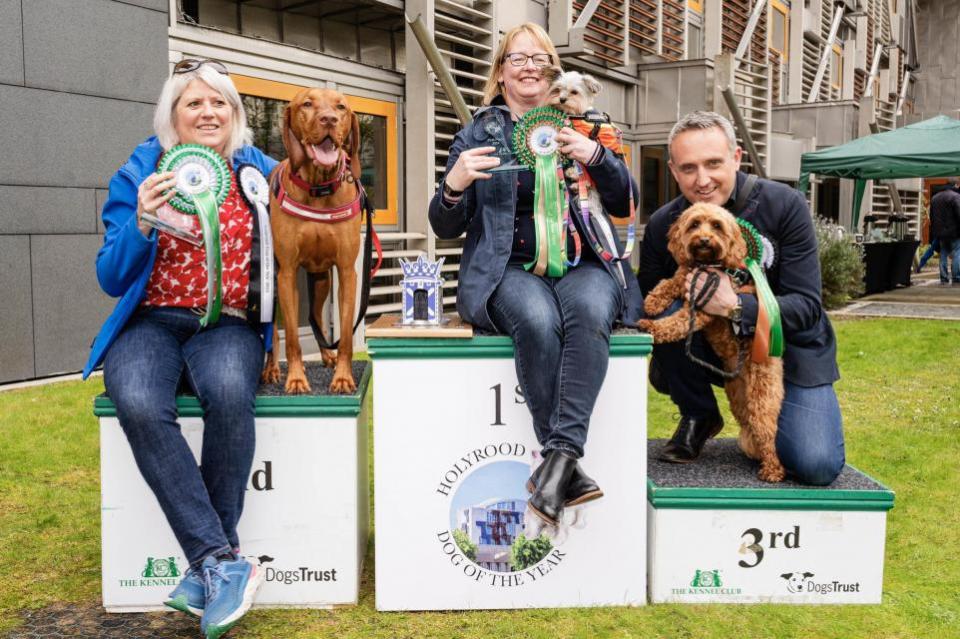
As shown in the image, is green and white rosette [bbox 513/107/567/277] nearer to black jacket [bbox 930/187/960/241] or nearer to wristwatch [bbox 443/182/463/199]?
wristwatch [bbox 443/182/463/199]

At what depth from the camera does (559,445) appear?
2.49 metres

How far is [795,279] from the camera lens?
2.85 meters

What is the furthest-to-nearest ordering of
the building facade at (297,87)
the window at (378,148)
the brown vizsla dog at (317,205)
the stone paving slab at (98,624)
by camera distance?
1. the window at (378,148)
2. the building facade at (297,87)
3. the brown vizsla dog at (317,205)
4. the stone paving slab at (98,624)

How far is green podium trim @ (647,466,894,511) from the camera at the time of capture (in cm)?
267

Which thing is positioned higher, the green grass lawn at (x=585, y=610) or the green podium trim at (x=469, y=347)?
the green podium trim at (x=469, y=347)

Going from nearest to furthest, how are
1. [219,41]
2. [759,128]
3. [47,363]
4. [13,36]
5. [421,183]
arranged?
[13,36] < [47,363] < [219,41] < [421,183] < [759,128]

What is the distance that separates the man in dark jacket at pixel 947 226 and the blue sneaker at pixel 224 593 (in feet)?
45.7

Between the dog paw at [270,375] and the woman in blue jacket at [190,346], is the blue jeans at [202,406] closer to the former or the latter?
the woman in blue jacket at [190,346]

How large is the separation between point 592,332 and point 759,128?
596 inches

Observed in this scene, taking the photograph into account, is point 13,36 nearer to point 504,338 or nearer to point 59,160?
point 59,160

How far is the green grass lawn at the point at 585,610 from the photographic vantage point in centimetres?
259

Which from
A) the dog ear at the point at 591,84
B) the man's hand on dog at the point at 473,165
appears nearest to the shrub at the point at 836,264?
the dog ear at the point at 591,84

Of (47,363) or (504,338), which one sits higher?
(504,338)

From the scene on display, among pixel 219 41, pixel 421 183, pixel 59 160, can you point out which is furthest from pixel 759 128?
pixel 59 160
